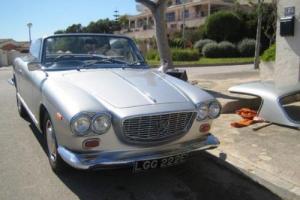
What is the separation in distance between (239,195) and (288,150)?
1460 mm

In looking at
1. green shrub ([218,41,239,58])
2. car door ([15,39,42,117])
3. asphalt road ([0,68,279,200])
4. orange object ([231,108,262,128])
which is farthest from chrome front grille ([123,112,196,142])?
green shrub ([218,41,239,58])

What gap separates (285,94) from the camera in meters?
6.28

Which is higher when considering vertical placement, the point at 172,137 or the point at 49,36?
the point at 49,36

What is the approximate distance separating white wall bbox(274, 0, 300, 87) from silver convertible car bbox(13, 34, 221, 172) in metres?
4.10

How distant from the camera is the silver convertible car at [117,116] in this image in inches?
145

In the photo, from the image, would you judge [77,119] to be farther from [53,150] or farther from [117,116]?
[53,150]

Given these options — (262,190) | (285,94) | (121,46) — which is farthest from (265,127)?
(121,46)

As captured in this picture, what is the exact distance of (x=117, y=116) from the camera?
3.69m

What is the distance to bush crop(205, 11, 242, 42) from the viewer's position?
33.8 meters

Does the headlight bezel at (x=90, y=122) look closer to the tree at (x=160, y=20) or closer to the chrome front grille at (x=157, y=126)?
the chrome front grille at (x=157, y=126)

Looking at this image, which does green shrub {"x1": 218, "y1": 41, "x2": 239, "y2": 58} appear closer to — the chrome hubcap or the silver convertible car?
the silver convertible car

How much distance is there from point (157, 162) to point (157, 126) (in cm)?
36

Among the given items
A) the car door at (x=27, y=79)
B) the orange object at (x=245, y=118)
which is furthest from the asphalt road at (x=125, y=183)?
the orange object at (x=245, y=118)

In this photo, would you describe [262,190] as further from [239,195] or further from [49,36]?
[49,36]
